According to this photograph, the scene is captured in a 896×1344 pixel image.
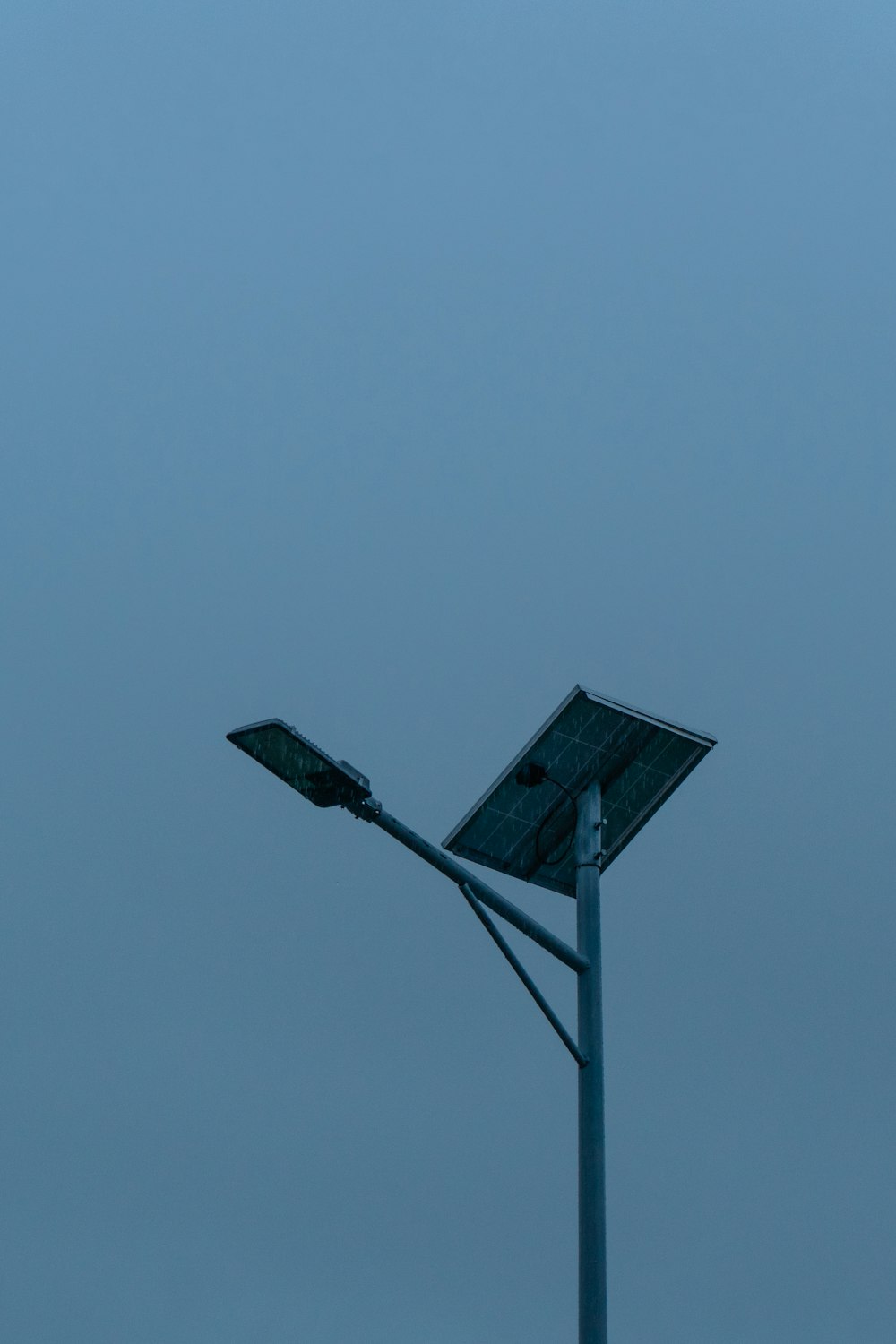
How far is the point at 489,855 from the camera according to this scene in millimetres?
11641

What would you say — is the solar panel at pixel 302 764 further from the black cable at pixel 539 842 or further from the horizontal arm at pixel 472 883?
the black cable at pixel 539 842

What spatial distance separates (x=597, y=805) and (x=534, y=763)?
1.84 feet

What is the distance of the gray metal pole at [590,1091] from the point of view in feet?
31.2

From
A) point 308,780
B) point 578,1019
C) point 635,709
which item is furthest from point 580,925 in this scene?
point 308,780

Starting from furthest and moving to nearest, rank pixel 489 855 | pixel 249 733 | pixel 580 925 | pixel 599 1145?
pixel 489 855, pixel 580 925, pixel 599 1145, pixel 249 733

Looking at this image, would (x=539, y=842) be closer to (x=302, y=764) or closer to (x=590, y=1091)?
(x=590, y=1091)

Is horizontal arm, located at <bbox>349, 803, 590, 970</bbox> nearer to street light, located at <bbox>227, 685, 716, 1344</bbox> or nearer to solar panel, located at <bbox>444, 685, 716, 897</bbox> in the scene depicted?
street light, located at <bbox>227, 685, 716, 1344</bbox>

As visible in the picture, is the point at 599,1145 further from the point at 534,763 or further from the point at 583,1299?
the point at 534,763

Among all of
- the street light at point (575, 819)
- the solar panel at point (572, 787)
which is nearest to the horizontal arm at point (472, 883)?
the street light at point (575, 819)

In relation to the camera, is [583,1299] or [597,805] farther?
[597,805]

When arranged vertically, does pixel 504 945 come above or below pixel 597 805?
below

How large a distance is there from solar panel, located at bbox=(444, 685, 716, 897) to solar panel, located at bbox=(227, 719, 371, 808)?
68.6 inches

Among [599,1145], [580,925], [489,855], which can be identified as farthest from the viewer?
[489,855]

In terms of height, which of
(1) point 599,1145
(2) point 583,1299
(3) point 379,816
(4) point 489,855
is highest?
(4) point 489,855
